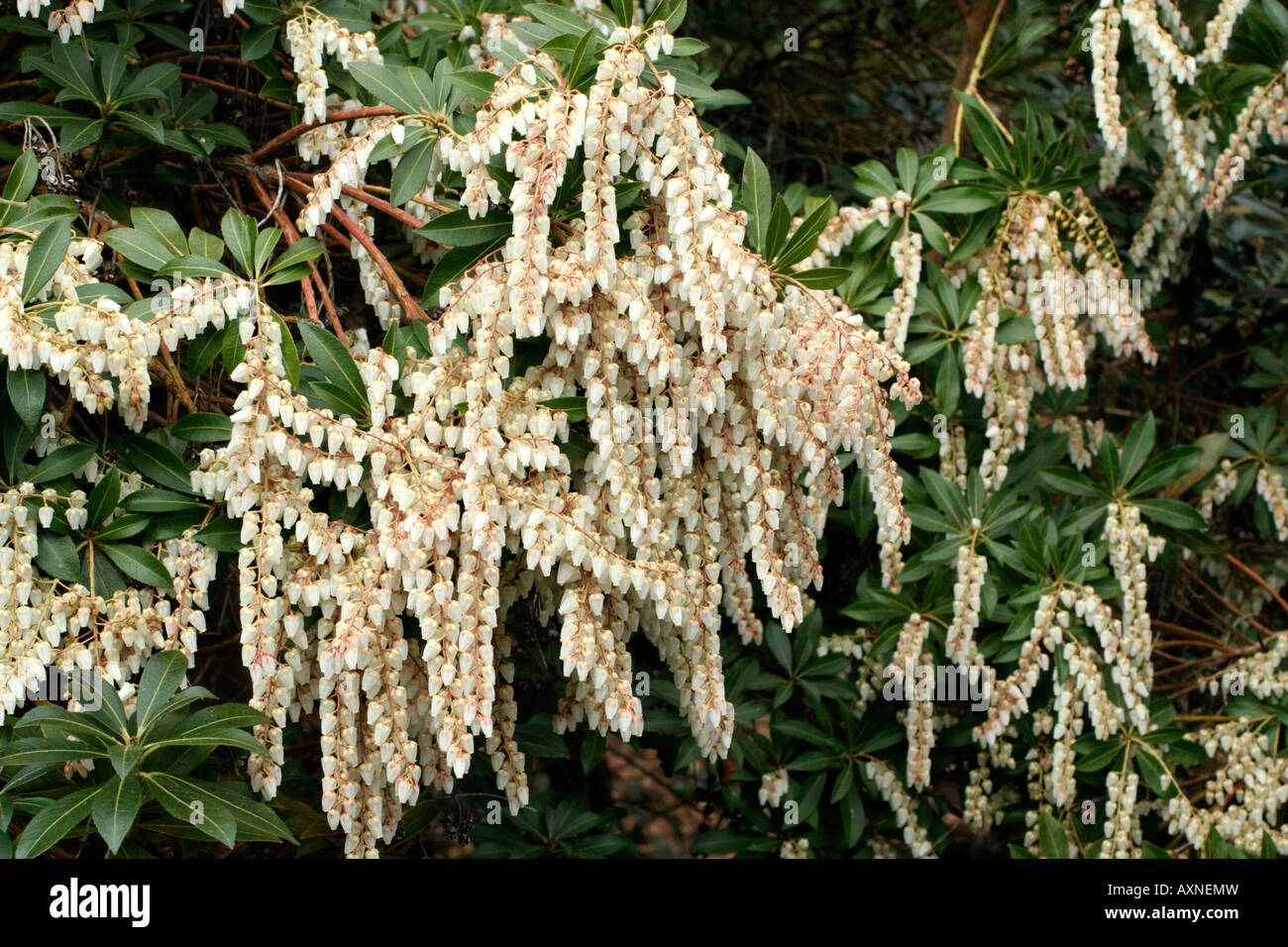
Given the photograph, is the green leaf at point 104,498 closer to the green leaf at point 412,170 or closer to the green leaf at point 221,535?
the green leaf at point 221,535

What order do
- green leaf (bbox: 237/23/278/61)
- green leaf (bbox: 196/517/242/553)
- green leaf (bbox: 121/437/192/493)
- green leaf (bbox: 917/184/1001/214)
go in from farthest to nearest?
1. green leaf (bbox: 917/184/1001/214)
2. green leaf (bbox: 237/23/278/61)
3. green leaf (bbox: 121/437/192/493)
4. green leaf (bbox: 196/517/242/553)

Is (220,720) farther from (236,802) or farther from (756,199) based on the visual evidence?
(756,199)

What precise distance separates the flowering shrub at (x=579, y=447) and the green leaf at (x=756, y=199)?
1 cm

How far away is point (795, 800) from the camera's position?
3271 mm

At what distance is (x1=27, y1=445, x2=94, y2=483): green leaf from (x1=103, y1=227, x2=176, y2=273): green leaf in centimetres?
39

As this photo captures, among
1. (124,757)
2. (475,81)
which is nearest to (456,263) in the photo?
(475,81)

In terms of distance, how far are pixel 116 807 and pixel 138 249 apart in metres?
1.09

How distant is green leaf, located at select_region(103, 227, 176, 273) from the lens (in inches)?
93.0

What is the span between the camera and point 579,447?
87.9 inches

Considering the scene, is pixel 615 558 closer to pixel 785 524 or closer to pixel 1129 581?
pixel 785 524

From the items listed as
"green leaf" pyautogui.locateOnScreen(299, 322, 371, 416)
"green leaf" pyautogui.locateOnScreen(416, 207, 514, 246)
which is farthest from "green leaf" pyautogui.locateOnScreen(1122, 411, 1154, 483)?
"green leaf" pyautogui.locateOnScreen(299, 322, 371, 416)

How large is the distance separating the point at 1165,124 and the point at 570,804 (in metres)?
2.48

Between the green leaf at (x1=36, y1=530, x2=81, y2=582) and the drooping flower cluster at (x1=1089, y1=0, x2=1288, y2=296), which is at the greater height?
the drooping flower cluster at (x1=1089, y1=0, x2=1288, y2=296)

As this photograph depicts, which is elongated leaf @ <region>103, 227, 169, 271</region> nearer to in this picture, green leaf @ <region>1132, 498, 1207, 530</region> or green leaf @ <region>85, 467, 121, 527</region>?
green leaf @ <region>85, 467, 121, 527</region>
